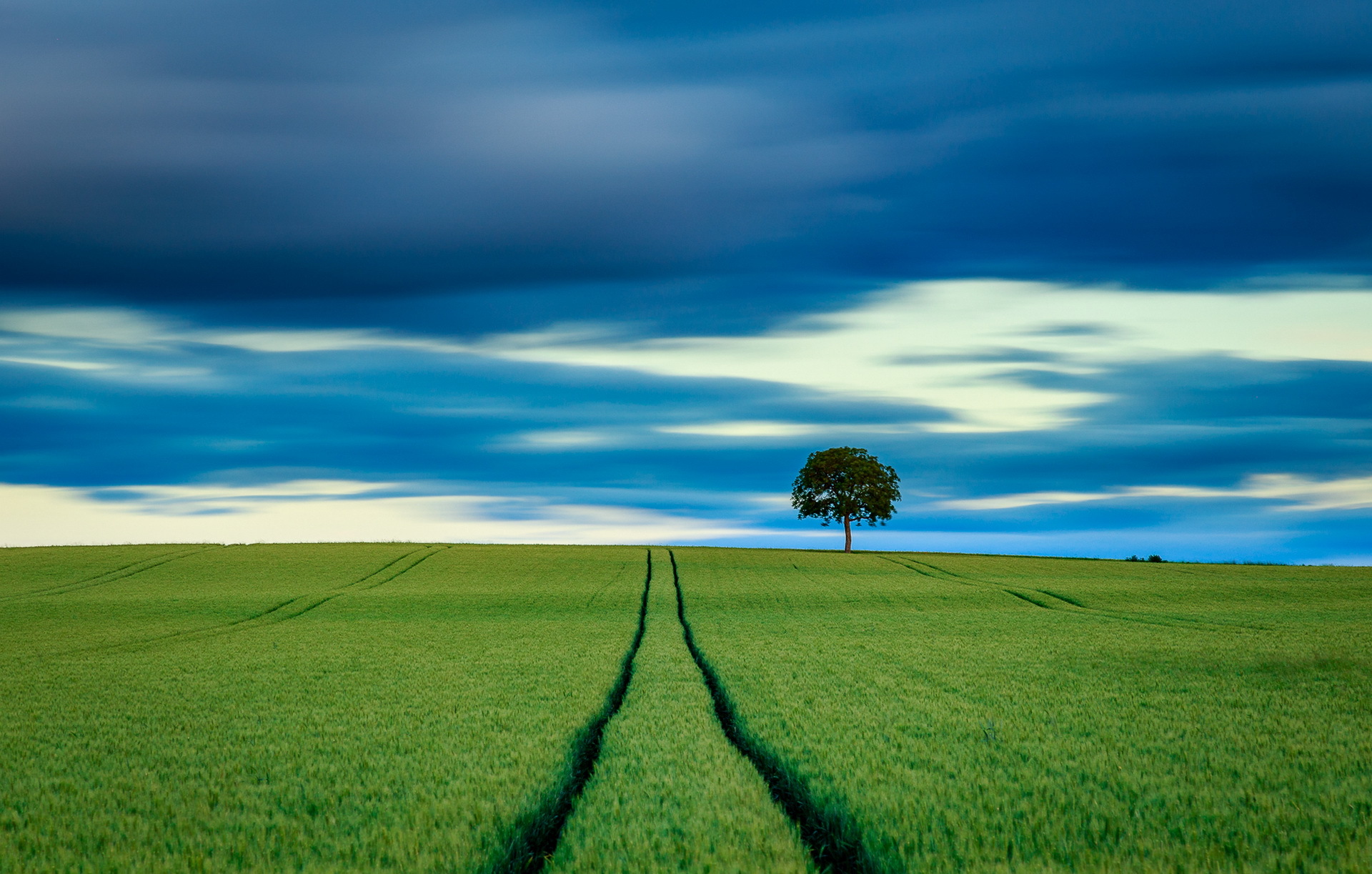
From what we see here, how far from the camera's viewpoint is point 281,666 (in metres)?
18.7

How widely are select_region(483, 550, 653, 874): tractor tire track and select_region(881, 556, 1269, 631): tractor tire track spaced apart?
73.1 ft

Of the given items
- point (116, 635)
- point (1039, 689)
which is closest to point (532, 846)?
point (1039, 689)

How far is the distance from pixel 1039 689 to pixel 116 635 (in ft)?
87.1

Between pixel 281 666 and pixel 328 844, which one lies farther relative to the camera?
pixel 281 666

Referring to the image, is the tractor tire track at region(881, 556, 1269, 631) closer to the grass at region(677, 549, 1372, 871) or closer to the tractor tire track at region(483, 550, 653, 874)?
the grass at region(677, 549, 1372, 871)

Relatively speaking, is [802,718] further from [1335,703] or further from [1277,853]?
[1335,703]

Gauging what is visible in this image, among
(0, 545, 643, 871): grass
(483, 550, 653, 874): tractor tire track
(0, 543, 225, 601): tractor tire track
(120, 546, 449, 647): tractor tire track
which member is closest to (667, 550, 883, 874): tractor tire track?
(483, 550, 653, 874): tractor tire track

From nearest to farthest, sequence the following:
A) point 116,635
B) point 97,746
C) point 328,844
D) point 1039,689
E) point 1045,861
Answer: point 1045,861, point 328,844, point 97,746, point 1039,689, point 116,635

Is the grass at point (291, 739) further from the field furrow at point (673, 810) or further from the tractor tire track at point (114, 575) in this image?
the tractor tire track at point (114, 575)

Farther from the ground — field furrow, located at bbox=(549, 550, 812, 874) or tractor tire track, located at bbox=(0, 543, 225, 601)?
tractor tire track, located at bbox=(0, 543, 225, 601)

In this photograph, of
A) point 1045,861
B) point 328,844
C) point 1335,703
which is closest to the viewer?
point 1045,861

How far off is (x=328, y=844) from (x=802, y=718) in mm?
6535

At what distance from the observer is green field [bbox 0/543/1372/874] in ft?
23.0

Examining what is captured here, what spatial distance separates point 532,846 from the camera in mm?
7461
